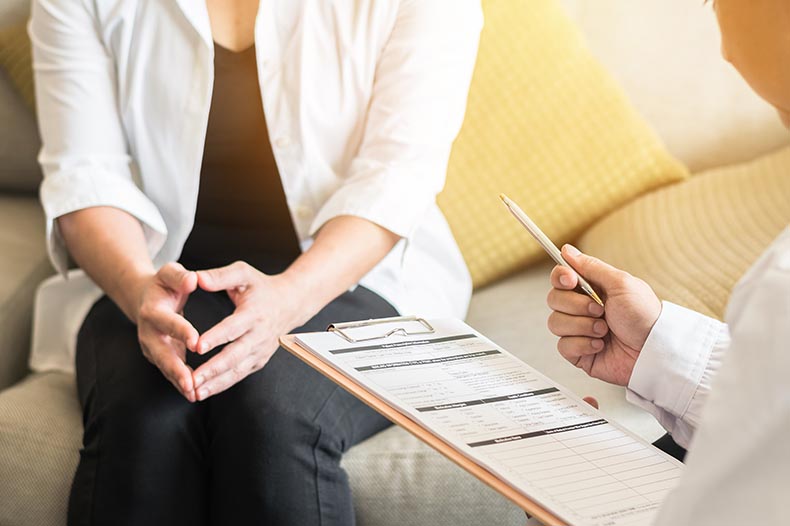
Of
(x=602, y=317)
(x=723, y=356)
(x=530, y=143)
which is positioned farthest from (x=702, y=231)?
(x=723, y=356)

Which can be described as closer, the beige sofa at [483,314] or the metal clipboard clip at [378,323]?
the metal clipboard clip at [378,323]

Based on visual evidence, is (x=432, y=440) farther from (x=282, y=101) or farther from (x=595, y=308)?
(x=282, y=101)

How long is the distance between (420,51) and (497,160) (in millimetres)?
407

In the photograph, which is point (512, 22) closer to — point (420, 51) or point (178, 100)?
point (420, 51)

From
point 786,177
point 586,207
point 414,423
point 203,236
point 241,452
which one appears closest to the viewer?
point 414,423

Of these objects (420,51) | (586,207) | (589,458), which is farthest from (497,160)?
(589,458)

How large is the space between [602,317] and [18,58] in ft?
3.97

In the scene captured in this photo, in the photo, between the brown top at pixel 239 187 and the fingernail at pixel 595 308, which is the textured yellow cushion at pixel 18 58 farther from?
the fingernail at pixel 595 308

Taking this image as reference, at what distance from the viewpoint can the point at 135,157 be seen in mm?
1381

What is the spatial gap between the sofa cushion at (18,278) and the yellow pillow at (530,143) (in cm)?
69

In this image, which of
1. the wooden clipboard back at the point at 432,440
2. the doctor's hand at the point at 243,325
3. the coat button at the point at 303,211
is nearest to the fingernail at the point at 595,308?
the wooden clipboard back at the point at 432,440

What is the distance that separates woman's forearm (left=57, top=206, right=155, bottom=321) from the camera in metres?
1.21

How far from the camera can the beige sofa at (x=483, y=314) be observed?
3.80 feet

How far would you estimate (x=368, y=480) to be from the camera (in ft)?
3.79
